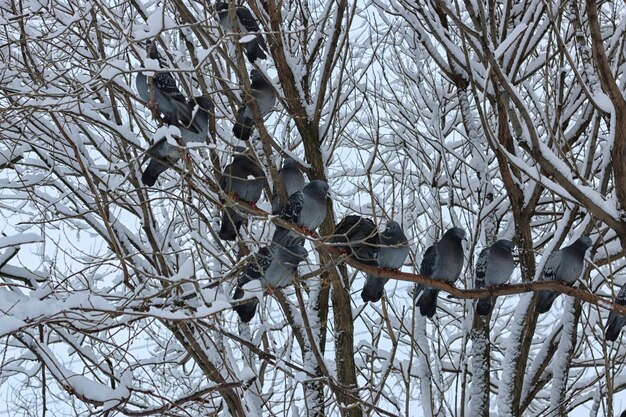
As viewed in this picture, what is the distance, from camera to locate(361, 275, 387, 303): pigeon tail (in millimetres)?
4195

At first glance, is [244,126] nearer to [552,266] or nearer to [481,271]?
[481,271]

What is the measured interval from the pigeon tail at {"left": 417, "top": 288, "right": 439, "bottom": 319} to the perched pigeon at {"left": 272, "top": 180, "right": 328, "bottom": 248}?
2.42 feet

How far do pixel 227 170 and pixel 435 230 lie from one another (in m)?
2.62

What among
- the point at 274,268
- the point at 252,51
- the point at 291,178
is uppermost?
the point at 252,51

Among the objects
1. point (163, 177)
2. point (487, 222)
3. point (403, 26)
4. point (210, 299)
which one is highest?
point (403, 26)

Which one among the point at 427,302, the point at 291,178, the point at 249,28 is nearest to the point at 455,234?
the point at 427,302

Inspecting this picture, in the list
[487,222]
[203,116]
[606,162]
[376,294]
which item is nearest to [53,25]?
[203,116]

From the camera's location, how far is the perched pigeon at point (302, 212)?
396 cm

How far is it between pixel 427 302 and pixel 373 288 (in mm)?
317

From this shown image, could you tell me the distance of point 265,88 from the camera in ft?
17.1

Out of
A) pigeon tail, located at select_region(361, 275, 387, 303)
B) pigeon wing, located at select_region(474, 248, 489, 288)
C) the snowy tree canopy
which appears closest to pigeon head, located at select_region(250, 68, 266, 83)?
the snowy tree canopy

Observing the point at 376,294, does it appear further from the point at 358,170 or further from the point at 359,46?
the point at 359,46

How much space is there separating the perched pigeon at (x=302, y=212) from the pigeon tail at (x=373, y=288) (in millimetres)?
460

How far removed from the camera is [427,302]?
4.16m
